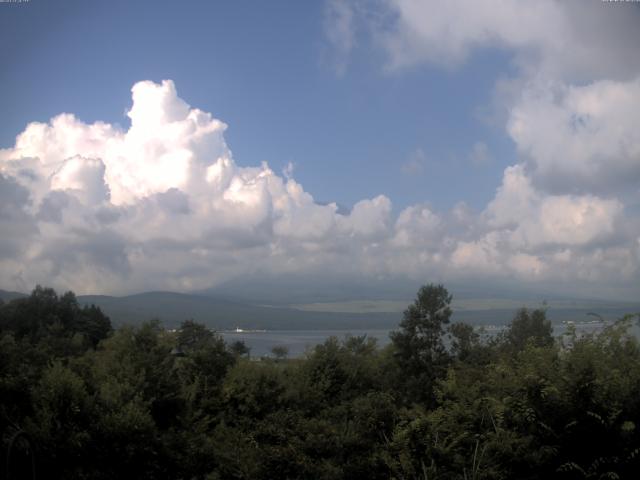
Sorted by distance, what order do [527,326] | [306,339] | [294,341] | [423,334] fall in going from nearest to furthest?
[423,334], [527,326], [306,339], [294,341]

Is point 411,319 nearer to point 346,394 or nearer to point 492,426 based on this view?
point 346,394

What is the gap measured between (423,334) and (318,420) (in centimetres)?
1625

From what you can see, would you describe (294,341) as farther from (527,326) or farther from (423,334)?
(423,334)

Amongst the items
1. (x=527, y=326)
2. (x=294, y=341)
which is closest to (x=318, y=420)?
(x=527, y=326)

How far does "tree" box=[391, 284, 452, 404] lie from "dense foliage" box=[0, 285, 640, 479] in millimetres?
8700

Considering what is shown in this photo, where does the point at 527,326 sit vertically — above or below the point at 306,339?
above

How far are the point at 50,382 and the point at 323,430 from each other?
253 inches

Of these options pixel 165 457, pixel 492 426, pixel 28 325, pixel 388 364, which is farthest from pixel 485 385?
pixel 28 325

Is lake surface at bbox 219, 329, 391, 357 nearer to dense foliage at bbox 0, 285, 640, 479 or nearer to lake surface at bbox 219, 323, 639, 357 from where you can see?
lake surface at bbox 219, 323, 639, 357

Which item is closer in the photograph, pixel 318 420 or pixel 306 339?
pixel 318 420

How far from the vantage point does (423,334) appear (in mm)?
29406

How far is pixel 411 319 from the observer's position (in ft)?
98.0

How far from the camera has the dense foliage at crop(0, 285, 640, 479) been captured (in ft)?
29.5

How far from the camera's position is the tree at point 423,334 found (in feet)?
94.6
